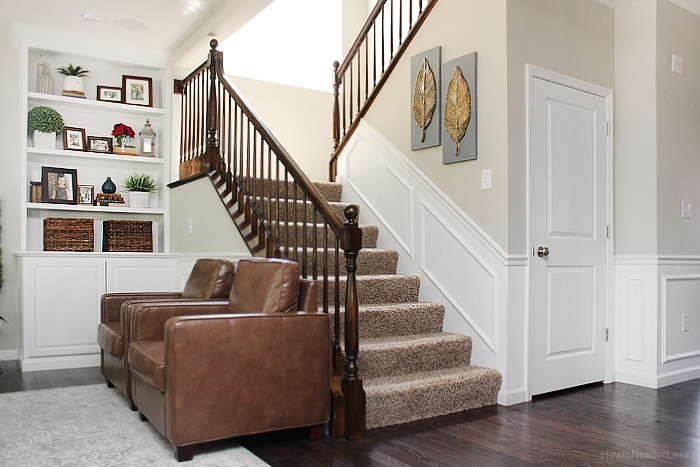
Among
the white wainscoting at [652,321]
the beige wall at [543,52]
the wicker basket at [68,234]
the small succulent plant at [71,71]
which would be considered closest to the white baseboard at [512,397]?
the beige wall at [543,52]

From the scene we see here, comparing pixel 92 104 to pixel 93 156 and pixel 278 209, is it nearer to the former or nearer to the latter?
pixel 93 156

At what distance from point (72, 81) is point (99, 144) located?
0.55 m

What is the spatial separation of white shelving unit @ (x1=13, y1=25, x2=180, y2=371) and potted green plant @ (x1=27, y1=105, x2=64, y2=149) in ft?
0.28

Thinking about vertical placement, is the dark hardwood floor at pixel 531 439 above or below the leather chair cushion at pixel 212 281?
below

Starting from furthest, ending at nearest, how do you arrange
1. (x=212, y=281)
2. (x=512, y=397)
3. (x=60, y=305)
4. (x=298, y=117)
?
(x=298, y=117) < (x=60, y=305) < (x=212, y=281) < (x=512, y=397)

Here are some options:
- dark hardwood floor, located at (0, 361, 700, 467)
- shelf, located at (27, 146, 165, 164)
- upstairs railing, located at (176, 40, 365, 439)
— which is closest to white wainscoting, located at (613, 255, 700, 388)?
dark hardwood floor, located at (0, 361, 700, 467)

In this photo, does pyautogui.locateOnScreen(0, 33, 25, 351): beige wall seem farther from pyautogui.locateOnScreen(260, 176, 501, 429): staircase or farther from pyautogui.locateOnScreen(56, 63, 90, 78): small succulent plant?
pyautogui.locateOnScreen(260, 176, 501, 429): staircase

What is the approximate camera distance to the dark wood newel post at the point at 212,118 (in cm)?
462

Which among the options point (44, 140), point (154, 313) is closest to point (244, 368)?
point (154, 313)

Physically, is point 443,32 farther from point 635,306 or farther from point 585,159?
point 635,306

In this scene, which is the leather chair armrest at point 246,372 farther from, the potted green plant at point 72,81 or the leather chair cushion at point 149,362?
the potted green plant at point 72,81

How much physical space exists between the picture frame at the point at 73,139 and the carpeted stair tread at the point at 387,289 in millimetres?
2762

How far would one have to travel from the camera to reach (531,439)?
2.78 metres

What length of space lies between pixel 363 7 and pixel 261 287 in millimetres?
4905
